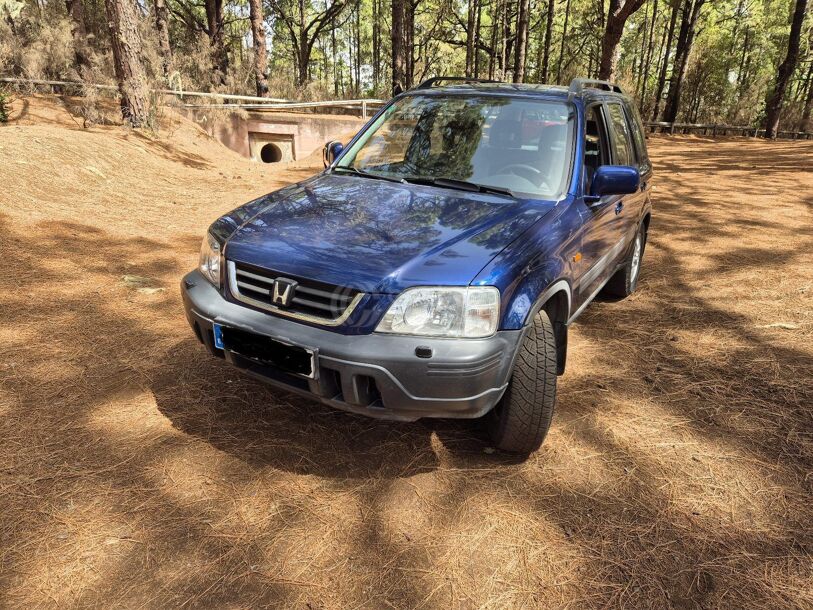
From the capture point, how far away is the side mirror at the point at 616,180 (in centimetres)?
310

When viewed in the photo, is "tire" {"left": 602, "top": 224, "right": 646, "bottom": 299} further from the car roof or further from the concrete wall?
the concrete wall

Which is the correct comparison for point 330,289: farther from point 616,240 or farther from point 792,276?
point 792,276

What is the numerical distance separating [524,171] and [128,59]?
34.1ft

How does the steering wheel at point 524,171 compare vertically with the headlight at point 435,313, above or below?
above

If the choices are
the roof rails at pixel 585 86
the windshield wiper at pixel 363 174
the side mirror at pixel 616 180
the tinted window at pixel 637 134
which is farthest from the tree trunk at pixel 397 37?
the side mirror at pixel 616 180

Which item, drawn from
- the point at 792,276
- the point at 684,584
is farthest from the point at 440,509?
the point at 792,276

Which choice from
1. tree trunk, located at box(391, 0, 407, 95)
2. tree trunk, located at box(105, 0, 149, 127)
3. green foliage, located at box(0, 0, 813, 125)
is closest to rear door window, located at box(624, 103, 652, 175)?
tree trunk, located at box(105, 0, 149, 127)

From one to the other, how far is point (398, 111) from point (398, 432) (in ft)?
7.76

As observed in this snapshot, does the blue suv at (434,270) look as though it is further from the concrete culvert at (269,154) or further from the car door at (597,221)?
the concrete culvert at (269,154)

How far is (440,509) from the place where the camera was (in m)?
2.44

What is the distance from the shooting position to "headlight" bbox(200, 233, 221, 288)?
2.74 m

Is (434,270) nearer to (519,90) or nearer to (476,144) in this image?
(476,144)

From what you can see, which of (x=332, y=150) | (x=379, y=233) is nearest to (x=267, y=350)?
(x=379, y=233)

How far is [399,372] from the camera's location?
217cm
